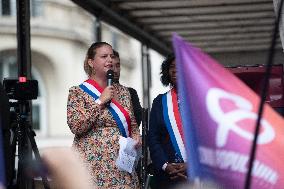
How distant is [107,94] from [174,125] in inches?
19.4

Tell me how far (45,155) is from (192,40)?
12.7m

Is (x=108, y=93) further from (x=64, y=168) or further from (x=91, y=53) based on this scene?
(x=64, y=168)

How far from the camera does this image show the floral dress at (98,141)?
4.68m

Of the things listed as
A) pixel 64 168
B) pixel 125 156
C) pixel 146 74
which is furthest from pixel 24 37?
pixel 146 74

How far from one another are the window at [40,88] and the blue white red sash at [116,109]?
2376cm

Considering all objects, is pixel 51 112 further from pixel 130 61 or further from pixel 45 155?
pixel 45 155

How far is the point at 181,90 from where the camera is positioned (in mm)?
2785

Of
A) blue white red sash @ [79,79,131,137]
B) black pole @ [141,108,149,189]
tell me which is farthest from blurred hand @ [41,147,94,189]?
black pole @ [141,108,149,189]

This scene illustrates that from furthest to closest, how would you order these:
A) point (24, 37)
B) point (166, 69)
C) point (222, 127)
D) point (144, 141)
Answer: point (24, 37) → point (166, 69) → point (144, 141) → point (222, 127)

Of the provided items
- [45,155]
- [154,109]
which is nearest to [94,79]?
[154,109]

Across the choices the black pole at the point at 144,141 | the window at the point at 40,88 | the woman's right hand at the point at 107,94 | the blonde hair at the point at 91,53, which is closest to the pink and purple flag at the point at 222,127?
the woman's right hand at the point at 107,94

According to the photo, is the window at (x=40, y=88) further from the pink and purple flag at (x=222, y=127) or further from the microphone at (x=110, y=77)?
the pink and purple flag at (x=222, y=127)

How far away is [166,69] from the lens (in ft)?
17.1

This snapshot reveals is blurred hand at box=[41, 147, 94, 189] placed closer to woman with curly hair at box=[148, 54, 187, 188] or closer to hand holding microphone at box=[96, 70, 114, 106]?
hand holding microphone at box=[96, 70, 114, 106]
